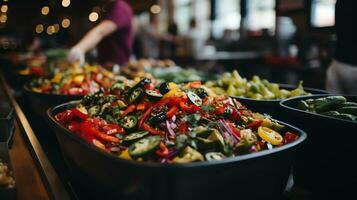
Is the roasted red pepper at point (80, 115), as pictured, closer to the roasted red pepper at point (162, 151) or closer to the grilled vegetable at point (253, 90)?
the roasted red pepper at point (162, 151)

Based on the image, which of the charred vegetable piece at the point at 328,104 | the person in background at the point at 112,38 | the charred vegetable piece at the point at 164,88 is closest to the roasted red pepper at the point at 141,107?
the charred vegetable piece at the point at 164,88

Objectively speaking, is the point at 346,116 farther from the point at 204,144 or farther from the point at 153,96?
the point at 153,96

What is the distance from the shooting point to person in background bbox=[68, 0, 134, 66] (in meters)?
→ 3.49

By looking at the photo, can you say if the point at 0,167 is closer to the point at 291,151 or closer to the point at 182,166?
the point at 182,166

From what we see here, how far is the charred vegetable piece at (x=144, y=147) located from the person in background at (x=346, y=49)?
1989 mm

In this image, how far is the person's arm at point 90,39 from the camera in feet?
11.2

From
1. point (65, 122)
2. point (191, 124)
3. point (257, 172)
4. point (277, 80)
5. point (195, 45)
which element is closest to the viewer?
point (257, 172)

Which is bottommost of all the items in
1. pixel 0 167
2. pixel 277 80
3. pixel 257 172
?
pixel 277 80

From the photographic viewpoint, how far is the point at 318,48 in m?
6.11

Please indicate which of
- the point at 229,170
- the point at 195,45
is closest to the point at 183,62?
the point at 195,45

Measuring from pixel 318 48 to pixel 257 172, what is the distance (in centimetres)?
577

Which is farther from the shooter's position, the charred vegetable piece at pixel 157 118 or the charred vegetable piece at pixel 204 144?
the charred vegetable piece at pixel 157 118

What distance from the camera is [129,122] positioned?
122 centimetres

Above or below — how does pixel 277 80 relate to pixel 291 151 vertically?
below
